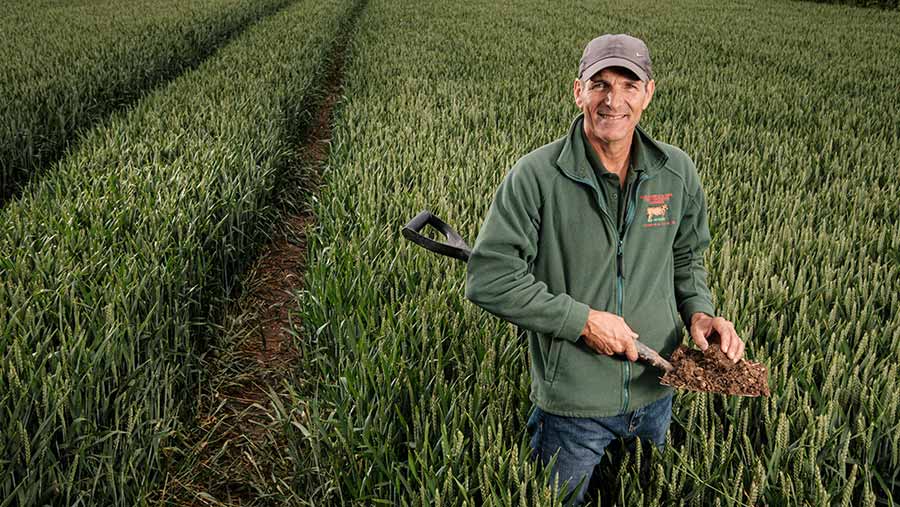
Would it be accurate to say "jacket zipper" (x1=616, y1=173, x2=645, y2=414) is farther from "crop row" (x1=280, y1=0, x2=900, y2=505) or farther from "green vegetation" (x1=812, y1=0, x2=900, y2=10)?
"green vegetation" (x1=812, y1=0, x2=900, y2=10)

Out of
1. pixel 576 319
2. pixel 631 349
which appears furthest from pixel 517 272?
pixel 631 349

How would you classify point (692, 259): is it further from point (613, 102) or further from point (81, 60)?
point (81, 60)

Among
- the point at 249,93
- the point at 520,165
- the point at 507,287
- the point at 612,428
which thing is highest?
the point at 520,165

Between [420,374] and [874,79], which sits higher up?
[874,79]

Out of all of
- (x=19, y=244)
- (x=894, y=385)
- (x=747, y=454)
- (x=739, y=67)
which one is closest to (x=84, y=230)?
(x=19, y=244)

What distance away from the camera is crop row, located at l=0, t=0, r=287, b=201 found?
5.80 meters

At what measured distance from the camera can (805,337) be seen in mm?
2156

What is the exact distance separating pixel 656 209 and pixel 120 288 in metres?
1.89

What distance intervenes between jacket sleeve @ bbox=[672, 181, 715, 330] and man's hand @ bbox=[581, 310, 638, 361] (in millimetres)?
296

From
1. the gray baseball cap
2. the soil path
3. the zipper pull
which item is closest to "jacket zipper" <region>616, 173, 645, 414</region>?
the zipper pull

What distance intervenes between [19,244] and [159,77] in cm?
665

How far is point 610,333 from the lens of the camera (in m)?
1.29

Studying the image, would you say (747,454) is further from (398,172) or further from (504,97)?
(504,97)

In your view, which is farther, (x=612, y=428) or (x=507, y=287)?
(x=612, y=428)
